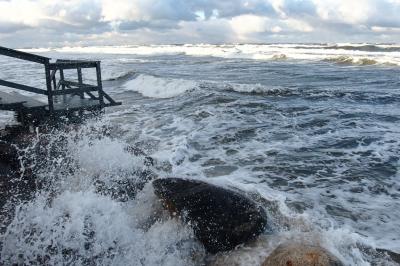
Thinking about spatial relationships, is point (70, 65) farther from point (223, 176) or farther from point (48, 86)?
point (223, 176)

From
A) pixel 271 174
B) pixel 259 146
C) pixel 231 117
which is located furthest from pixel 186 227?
pixel 231 117

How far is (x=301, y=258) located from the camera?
4.04 m

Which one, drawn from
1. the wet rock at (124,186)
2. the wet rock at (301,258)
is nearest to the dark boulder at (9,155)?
the wet rock at (124,186)

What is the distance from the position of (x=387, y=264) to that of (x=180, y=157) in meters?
4.85

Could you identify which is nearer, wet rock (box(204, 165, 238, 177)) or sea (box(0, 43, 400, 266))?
sea (box(0, 43, 400, 266))

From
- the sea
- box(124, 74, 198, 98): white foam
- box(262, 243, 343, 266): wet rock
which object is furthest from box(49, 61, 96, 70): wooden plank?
box(124, 74, 198, 98): white foam

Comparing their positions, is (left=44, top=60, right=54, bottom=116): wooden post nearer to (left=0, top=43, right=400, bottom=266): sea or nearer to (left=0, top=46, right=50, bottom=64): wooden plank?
(left=0, top=46, right=50, bottom=64): wooden plank

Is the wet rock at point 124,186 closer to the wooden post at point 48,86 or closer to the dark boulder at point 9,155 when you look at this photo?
the dark boulder at point 9,155

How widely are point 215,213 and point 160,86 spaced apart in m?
16.6

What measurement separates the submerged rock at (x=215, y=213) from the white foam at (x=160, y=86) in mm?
13458

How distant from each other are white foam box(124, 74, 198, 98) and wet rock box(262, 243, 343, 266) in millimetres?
14914

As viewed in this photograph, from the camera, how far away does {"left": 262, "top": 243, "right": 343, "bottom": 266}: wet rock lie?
400 centimetres

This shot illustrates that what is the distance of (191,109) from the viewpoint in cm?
1494

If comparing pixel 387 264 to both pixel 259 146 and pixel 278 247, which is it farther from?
pixel 259 146
